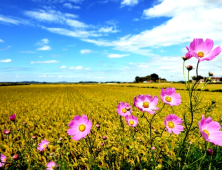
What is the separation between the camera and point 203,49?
114cm

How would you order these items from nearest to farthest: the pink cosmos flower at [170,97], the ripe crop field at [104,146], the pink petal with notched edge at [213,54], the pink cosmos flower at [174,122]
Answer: the pink petal with notched edge at [213,54]
the pink cosmos flower at [170,97]
the pink cosmos flower at [174,122]
the ripe crop field at [104,146]

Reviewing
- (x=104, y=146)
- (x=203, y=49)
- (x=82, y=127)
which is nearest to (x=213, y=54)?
(x=203, y=49)

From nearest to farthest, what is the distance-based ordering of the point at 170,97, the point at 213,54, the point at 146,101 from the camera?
the point at 213,54, the point at 170,97, the point at 146,101

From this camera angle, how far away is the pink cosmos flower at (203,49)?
3.56 feet

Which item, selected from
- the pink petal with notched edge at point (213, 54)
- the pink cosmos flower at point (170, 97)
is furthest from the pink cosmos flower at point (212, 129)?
the pink petal with notched edge at point (213, 54)

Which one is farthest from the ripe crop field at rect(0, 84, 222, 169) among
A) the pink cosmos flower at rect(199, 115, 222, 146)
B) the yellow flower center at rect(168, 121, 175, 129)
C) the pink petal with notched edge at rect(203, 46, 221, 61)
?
the pink petal with notched edge at rect(203, 46, 221, 61)

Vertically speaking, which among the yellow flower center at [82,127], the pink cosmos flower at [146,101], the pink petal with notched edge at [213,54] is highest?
the pink petal with notched edge at [213,54]

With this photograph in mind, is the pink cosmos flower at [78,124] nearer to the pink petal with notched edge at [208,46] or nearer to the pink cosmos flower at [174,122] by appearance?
the pink cosmos flower at [174,122]

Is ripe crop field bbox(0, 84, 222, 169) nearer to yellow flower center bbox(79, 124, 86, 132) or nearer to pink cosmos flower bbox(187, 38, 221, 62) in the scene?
yellow flower center bbox(79, 124, 86, 132)

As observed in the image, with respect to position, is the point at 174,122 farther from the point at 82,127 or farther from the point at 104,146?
the point at 104,146

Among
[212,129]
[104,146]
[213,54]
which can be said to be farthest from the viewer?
[104,146]

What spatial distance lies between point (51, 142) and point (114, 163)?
83.2 inches

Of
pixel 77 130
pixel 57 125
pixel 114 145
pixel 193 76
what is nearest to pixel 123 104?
pixel 77 130

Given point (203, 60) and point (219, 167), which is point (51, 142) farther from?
point (203, 60)
